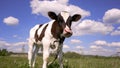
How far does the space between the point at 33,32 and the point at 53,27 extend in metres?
3.19

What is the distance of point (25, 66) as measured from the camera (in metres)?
12.3

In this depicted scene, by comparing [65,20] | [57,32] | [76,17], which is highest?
[76,17]

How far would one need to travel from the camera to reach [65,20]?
391 inches

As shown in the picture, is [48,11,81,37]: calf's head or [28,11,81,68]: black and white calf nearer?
[48,11,81,37]: calf's head

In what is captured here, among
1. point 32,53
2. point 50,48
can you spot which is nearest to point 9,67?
point 32,53

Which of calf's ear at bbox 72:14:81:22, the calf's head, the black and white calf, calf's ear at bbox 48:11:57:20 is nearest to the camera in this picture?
the calf's head

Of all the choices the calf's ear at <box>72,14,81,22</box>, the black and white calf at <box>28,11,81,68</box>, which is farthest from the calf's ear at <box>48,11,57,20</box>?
the calf's ear at <box>72,14,81,22</box>

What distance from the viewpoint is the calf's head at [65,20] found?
945 centimetres

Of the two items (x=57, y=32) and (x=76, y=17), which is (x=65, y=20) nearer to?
(x=57, y=32)

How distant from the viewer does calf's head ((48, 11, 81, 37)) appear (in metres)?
9.45

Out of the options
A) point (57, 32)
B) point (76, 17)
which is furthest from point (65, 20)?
point (76, 17)

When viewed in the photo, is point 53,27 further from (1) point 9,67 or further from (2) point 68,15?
(1) point 9,67

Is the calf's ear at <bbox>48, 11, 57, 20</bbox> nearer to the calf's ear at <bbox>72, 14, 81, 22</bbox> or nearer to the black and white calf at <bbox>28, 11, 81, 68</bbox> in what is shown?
the black and white calf at <bbox>28, 11, 81, 68</bbox>

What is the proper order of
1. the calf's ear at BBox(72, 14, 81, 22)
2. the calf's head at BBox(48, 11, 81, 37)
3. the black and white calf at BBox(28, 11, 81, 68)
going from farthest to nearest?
the calf's ear at BBox(72, 14, 81, 22)
the black and white calf at BBox(28, 11, 81, 68)
the calf's head at BBox(48, 11, 81, 37)
